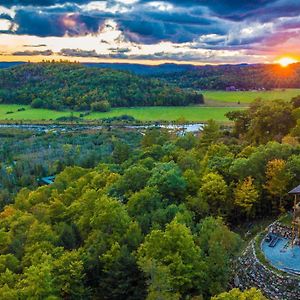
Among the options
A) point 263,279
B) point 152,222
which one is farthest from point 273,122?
point 263,279

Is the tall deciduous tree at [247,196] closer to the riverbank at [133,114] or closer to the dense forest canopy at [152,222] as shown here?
the dense forest canopy at [152,222]

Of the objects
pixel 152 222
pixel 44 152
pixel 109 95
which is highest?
pixel 152 222

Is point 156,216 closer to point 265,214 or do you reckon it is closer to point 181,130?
point 265,214

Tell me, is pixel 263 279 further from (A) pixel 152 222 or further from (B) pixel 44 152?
(B) pixel 44 152

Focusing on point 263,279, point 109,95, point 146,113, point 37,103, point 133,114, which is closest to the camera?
point 263,279

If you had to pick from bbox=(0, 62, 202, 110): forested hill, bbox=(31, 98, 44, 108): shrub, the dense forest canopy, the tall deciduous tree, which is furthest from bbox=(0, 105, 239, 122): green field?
the tall deciduous tree

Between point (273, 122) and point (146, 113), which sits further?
point (146, 113)

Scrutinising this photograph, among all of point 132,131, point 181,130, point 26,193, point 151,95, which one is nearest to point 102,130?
point 132,131
